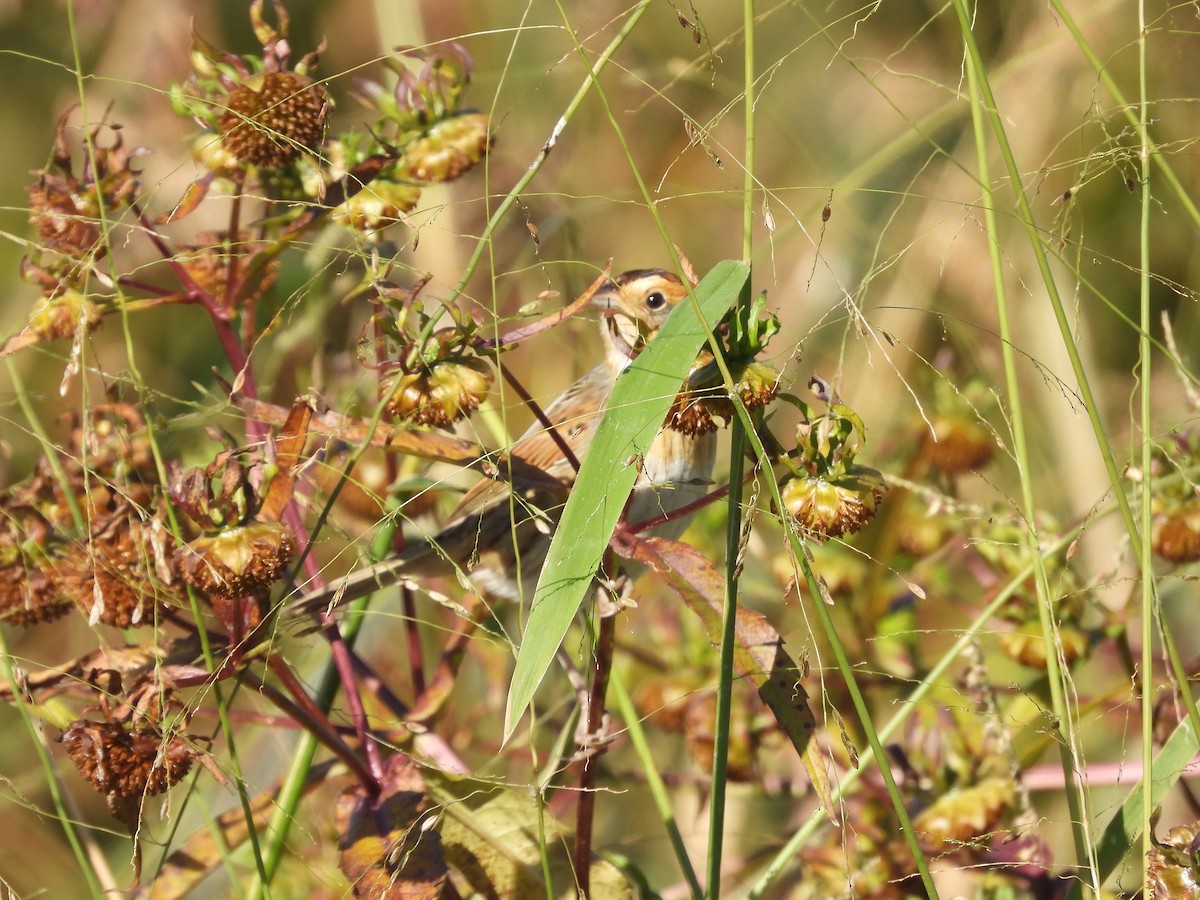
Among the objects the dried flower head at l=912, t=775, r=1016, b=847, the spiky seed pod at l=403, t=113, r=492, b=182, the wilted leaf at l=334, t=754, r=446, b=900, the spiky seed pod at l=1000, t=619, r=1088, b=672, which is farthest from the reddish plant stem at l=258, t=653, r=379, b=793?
the spiky seed pod at l=1000, t=619, r=1088, b=672

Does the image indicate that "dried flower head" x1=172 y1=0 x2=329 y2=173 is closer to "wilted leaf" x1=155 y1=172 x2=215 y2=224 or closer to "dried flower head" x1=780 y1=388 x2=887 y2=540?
"wilted leaf" x1=155 y1=172 x2=215 y2=224

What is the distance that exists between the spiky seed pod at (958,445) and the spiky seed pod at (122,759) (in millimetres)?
1366

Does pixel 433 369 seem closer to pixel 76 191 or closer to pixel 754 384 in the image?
pixel 754 384

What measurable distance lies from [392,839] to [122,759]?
0.29 m

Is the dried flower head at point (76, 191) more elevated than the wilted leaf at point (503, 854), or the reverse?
the dried flower head at point (76, 191)

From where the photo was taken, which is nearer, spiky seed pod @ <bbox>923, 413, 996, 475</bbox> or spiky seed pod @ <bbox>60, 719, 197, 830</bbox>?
spiky seed pod @ <bbox>60, 719, 197, 830</bbox>

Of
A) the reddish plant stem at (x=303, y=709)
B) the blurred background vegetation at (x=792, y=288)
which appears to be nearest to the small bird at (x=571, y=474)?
the blurred background vegetation at (x=792, y=288)

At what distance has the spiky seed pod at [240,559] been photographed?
3.76 ft

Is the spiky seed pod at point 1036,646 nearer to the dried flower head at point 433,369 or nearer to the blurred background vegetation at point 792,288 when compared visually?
the blurred background vegetation at point 792,288

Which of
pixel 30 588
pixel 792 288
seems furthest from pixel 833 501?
pixel 792 288

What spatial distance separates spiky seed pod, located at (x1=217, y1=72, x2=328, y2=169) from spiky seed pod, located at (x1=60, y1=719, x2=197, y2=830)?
66 cm

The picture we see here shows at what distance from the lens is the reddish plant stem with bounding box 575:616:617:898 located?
4.09 ft

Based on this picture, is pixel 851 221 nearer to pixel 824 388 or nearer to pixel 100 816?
pixel 824 388

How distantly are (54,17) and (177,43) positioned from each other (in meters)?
0.44
